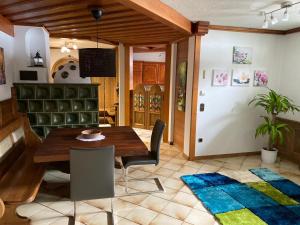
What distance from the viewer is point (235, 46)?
162 inches

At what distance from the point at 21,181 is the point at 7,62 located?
2067mm

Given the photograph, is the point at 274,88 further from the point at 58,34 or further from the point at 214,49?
the point at 58,34

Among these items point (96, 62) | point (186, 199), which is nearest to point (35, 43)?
point (96, 62)

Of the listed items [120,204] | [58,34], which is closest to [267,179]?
[120,204]

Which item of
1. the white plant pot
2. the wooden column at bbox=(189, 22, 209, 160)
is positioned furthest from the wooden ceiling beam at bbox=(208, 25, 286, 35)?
the white plant pot

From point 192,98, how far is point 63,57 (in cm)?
551

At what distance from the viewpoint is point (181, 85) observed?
15.0ft

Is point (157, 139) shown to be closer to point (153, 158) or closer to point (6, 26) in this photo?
point (153, 158)

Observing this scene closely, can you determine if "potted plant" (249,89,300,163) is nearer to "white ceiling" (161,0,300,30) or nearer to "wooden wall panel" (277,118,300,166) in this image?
"wooden wall panel" (277,118,300,166)

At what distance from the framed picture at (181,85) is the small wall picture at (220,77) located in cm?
56

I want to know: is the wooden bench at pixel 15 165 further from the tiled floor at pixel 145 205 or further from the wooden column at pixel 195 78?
the wooden column at pixel 195 78

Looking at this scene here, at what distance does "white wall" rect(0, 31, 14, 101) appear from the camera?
325cm

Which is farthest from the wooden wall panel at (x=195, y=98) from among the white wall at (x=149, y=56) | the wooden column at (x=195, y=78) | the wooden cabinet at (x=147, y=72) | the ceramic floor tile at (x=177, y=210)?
the white wall at (x=149, y=56)

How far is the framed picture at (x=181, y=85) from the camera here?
14.5ft
